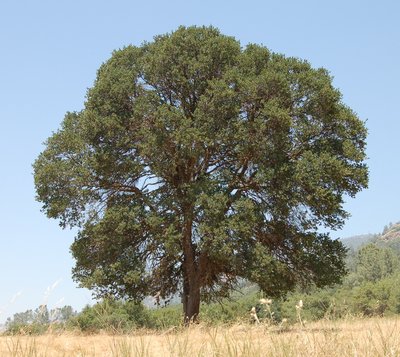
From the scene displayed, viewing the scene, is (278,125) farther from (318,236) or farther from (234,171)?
(318,236)

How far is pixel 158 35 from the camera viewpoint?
26.7m

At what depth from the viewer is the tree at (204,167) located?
73.0 feet

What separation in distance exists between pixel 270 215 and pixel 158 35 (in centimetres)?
1032

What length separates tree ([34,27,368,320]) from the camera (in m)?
22.2

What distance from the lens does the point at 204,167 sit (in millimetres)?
24672

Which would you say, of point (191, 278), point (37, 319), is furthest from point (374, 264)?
point (37, 319)

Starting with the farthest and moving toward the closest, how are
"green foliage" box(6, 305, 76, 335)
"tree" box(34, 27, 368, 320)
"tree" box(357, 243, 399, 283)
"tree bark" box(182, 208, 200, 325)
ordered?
"tree" box(357, 243, 399, 283) → "tree bark" box(182, 208, 200, 325) → "tree" box(34, 27, 368, 320) → "green foliage" box(6, 305, 76, 335)

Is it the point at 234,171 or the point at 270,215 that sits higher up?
the point at 234,171

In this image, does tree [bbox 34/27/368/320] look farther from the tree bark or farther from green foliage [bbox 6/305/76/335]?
green foliage [bbox 6/305/76/335]

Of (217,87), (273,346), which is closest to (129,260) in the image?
(217,87)

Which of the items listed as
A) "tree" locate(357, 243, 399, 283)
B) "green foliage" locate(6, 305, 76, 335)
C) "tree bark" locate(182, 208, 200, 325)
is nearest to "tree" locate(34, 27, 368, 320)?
"tree bark" locate(182, 208, 200, 325)

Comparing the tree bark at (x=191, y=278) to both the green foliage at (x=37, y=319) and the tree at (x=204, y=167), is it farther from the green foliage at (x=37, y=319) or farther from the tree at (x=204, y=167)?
the green foliage at (x=37, y=319)

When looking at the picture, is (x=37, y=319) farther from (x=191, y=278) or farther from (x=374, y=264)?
(x=374, y=264)

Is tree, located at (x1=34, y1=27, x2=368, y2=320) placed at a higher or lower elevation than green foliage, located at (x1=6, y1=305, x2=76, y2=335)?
higher
